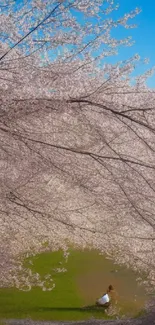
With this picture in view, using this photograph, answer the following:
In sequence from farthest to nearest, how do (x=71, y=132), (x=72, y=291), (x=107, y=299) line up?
1. (x=72, y=291)
2. (x=107, y=299)
3. (x=71, y=132)

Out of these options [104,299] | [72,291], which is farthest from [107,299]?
[72,291]

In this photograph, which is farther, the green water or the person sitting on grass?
the person sitting on grass

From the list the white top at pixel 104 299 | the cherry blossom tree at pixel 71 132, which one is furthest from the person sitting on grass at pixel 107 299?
the cherry blossom tree at pixel 71 132

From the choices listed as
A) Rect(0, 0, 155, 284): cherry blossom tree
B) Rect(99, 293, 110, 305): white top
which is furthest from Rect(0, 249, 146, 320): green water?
Rect(0, 0, 155, 284): cherry blossom tree

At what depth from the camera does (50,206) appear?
6.25 m

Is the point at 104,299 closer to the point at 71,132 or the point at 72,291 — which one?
the point at 72,291

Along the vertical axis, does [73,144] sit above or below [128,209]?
above

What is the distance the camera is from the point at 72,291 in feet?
43.7

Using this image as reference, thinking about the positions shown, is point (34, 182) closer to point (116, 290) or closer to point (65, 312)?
point (65, 312)

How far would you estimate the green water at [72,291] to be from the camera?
1223 centimetres

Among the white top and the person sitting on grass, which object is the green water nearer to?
the person sitting on grass

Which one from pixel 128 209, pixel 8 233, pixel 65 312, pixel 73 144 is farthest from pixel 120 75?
pixel 65 312

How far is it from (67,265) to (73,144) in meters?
9.02

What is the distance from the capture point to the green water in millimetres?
12234
